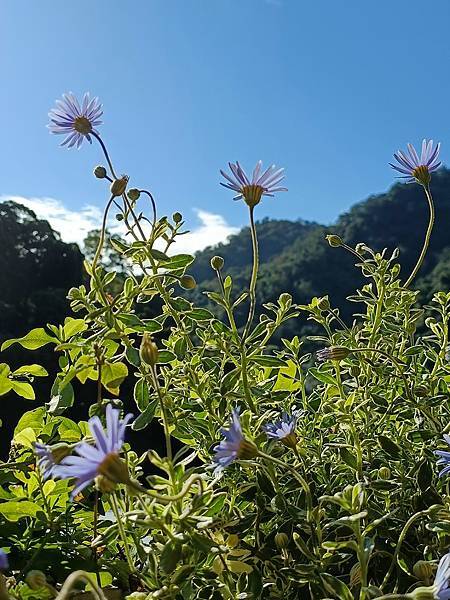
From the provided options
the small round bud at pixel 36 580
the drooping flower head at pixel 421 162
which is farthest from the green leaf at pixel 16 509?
the drooping flower head at pixel 421 162

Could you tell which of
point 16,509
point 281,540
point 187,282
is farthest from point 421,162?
point 16,509

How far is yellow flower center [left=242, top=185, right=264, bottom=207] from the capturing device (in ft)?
1.87

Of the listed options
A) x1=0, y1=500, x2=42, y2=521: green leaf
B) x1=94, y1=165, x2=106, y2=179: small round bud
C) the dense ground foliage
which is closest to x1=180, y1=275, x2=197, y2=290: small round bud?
the dense ground foliage

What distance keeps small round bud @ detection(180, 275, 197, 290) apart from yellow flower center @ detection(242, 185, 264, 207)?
0.26 feet

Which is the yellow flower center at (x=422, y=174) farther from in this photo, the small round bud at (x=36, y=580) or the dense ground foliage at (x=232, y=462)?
the small round bud at (x=36, y=580)

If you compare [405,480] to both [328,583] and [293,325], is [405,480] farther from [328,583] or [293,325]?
[293,325]

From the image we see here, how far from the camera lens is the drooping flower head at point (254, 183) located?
562 mm

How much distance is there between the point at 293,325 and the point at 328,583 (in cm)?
549

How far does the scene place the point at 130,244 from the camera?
22.3 inches

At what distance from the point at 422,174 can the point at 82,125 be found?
0.31m

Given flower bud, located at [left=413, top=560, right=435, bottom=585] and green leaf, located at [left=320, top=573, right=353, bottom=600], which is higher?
flower bud, located at [left=413, top=560, right=435, bottom=585]

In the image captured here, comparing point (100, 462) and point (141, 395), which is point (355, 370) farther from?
point (100, 462)

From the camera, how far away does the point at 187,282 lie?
1.81 feet

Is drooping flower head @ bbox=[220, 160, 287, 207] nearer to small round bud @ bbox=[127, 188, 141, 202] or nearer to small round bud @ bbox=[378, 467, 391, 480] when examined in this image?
small round bud @ bbox=[127, 188, 141, 202]
